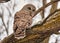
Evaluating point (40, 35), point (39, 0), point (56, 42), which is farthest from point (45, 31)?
point (39, 0)

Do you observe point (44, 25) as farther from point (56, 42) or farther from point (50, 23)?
point (56, 42)

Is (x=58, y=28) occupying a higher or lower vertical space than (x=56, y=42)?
higher

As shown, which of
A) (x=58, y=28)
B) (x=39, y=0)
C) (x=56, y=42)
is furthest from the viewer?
(x=39, y=0)

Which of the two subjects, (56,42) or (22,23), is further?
(56,42)

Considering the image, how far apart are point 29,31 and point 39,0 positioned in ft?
1.54

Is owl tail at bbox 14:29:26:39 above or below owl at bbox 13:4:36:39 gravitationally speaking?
below

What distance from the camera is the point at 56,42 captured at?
70 centimetres

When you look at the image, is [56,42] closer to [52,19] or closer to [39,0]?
[52,19]

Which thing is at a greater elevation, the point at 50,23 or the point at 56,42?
the point at 50,23

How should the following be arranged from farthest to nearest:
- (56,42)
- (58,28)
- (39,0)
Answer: (39,0), (56,42), (58,28)

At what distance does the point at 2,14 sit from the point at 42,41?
0.48m

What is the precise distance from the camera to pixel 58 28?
0.49m

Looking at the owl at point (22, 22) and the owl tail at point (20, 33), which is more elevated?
the owl at point (22, 22)

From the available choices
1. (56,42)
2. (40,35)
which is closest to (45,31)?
(40,35)
